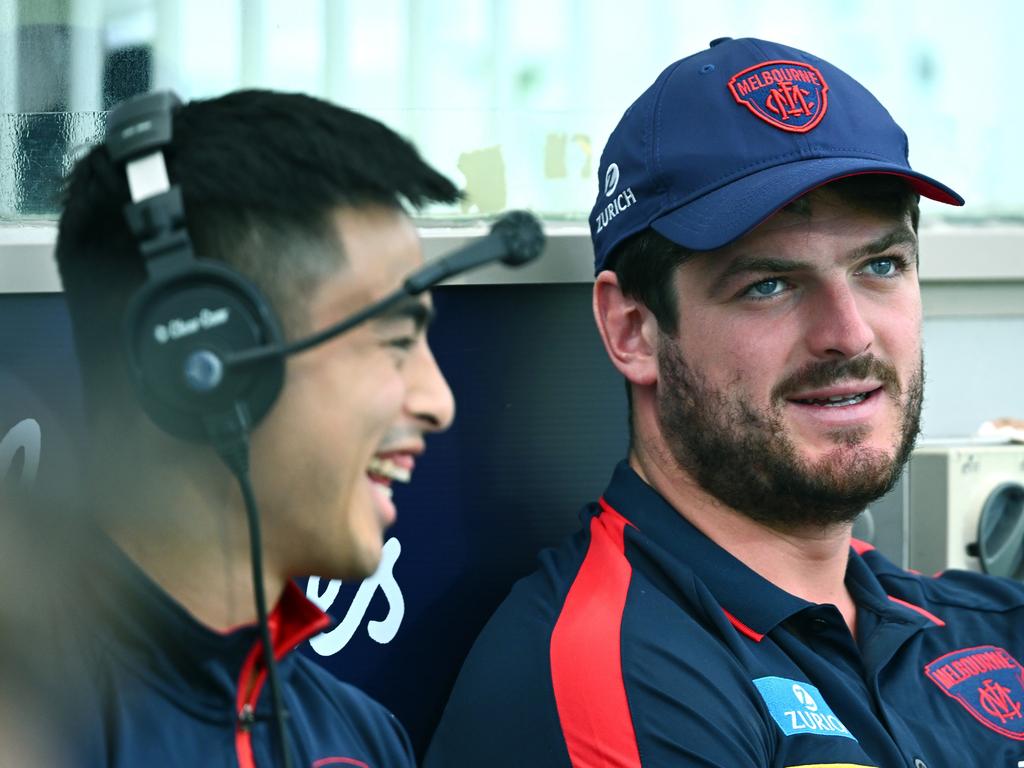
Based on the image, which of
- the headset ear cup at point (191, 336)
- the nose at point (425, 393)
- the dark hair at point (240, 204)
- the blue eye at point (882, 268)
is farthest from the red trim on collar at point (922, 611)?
the headset ear cup at point (191, 336)

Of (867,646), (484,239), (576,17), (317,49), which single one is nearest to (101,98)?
(317,49)

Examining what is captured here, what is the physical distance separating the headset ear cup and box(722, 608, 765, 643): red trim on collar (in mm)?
819

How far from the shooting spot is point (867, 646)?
1799 millimetres

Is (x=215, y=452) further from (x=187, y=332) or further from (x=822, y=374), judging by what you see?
(x=822, y=374)

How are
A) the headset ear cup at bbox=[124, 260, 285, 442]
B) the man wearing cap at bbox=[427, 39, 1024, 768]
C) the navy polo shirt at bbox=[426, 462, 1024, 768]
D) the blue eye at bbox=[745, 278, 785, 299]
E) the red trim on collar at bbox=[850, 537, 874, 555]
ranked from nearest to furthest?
1. the headset ear cup at bbox=[124, 260, 285, 442]
2. the navy polo shirt at bbox=[426, 462, 1024, 768]
3. the man wearing cap at bbox=[427, 39, 1024, 768]
4. the blue eye at bbox=[745, 278, 785, 299]
5. the red trim on collar at bbox=[850, 537, 874, 555]

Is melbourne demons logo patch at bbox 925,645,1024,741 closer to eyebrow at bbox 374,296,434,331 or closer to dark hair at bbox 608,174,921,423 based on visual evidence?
dark hair at bbox 608,174,921,423

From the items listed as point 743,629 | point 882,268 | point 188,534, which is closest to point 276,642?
point 188,534

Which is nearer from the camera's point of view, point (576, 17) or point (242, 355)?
point (242, 355)

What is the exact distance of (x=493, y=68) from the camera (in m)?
2.05

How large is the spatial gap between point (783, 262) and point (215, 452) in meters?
0.85

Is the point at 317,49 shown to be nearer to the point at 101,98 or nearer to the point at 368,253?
the point at 101,98

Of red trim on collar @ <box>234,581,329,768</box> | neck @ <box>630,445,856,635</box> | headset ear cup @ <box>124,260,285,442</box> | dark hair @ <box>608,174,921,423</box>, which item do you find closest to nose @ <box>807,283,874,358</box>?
dark hair @ <box>608,174,921,423</box>

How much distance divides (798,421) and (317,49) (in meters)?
0.80

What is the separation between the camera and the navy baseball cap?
173cm
